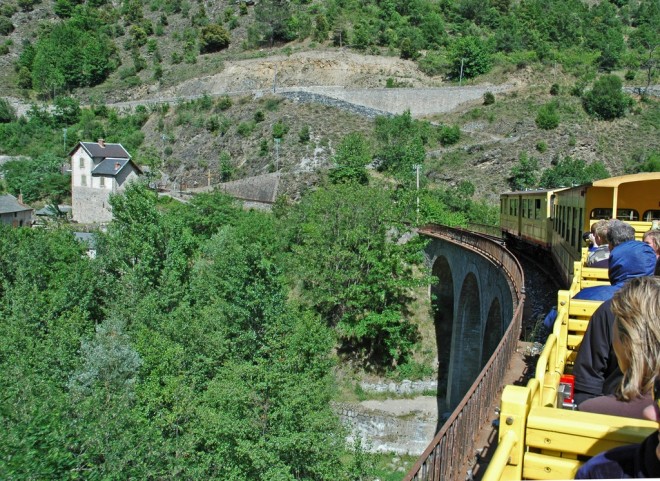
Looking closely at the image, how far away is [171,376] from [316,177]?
3180 cm

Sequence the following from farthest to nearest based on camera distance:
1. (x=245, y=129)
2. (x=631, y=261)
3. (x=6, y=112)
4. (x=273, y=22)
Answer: (x=273, y=22) < (x=6, y=112) < (x=245, y=129) < (x=631, y=261)

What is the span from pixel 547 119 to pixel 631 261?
51.6 m

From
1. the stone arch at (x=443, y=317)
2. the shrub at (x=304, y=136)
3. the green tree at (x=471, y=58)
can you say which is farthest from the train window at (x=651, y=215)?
the green tree at (x=471, y=58)

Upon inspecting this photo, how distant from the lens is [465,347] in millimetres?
24469

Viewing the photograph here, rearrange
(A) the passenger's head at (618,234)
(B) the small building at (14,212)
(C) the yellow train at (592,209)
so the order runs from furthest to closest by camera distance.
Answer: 1. (B) the small building at (14,212)
2. (C) the yellow train at (592,209)
3. (A) the passenger's head at (618,234)

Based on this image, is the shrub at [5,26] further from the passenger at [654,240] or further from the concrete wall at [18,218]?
the passenger at [654,240]

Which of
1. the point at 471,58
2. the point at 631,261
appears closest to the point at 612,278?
the point at 631,261

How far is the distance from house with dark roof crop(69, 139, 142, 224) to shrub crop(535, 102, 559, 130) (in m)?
37.5

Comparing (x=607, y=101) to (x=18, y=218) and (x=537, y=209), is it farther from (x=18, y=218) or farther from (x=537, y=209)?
(x=18, y=218)

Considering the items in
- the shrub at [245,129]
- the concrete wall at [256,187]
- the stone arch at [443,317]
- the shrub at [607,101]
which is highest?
the shrub at [607,101]

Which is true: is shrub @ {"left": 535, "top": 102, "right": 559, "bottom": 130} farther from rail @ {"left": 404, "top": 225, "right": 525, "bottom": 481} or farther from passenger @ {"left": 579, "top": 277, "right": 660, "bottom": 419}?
passenger @ {"left": 579, "top": 277, "right": 660, "bottom": 419}

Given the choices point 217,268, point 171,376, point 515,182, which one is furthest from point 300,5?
point 171,376

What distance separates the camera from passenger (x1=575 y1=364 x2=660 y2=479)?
1898 millimetres

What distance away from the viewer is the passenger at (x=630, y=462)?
1898 millimetres
